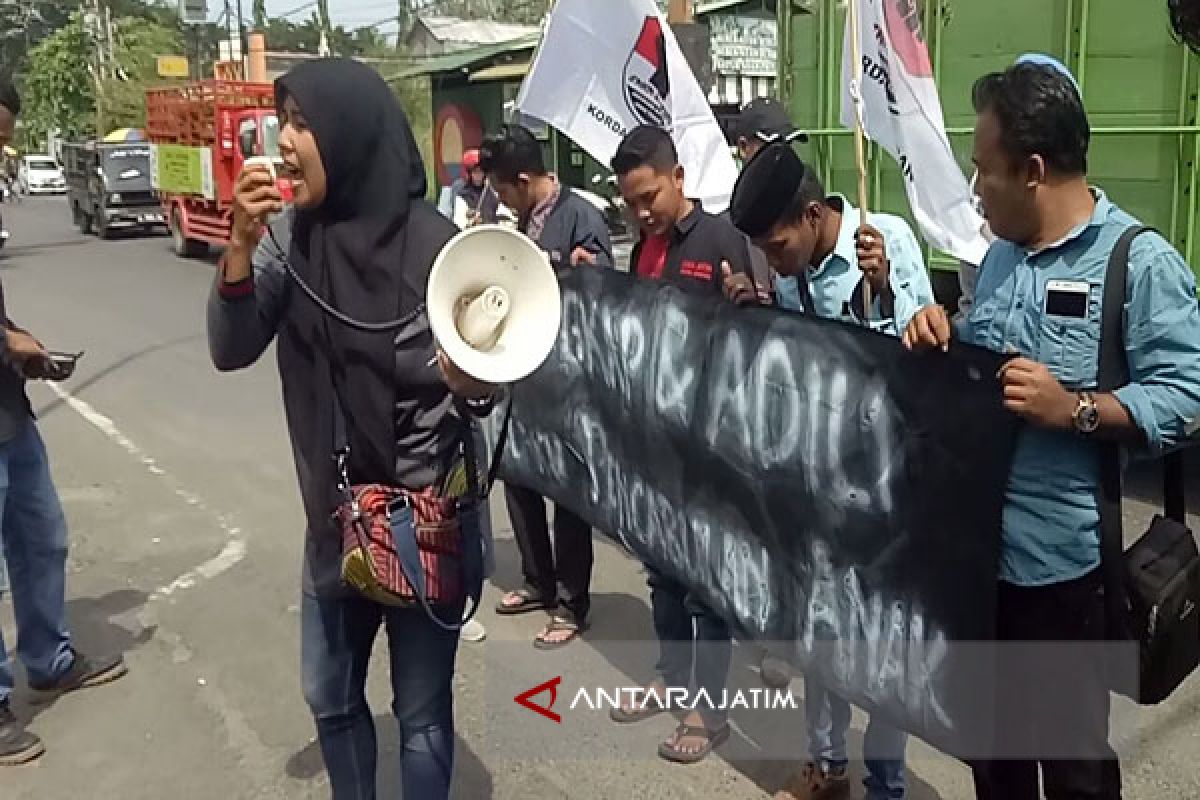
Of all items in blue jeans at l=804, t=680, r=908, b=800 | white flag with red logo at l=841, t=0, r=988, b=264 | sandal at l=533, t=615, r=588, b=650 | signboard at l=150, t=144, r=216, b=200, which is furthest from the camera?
Answer: signboard at l=150, t=144, r=216, b=200

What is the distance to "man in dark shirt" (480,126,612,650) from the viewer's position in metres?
4.79

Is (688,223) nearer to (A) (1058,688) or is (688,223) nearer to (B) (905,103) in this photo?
(B) (905,103)

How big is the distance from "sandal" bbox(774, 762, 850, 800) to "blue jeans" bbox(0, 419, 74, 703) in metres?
2.54

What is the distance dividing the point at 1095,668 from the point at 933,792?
1.34 meters

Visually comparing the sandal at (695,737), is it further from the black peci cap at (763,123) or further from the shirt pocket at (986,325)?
the black peci cap at (763,123)

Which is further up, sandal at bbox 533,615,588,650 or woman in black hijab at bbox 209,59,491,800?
woman in black hijab at bbox 209,59,491,800

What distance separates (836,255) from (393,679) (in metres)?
1.55

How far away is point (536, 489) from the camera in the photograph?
4.75m

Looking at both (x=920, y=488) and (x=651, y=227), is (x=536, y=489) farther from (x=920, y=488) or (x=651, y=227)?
(x=920, y=488)

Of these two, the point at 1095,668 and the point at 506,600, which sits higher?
the point at 1095,668

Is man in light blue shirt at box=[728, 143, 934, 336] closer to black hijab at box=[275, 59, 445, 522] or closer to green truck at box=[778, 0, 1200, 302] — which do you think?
black hijab at box=[275, 59, 445, 522]

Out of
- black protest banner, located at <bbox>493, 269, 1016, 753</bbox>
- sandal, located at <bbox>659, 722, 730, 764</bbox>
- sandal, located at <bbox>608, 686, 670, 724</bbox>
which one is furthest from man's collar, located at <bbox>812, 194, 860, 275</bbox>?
sandal, located at <bbox>608, 686, 670, 724</bbox>

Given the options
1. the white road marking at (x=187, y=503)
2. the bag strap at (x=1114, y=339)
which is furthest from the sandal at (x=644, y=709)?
the white road marking at (x=187, y=503)

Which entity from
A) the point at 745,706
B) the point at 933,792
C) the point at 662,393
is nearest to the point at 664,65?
the point at 662,393
